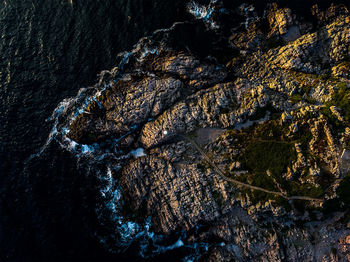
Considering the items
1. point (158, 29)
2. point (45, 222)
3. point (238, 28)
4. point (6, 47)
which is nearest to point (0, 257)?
point (45, 222)

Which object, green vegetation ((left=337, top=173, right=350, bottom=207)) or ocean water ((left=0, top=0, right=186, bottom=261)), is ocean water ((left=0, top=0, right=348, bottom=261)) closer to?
ocean water ((left=0, top=0, right=186, bottom=261))

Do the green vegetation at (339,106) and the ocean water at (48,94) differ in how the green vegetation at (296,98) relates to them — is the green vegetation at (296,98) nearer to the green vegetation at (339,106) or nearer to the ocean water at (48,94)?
the green vegetation at (339,106)

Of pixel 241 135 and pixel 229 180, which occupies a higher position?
pixel 241 135

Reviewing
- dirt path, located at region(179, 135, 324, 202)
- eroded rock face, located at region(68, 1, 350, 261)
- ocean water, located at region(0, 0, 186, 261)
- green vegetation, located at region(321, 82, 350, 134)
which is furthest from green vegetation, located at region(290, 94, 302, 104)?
ocean water, located at region(0, 0, 186, 261)

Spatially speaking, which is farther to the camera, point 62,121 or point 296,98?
point 62,121

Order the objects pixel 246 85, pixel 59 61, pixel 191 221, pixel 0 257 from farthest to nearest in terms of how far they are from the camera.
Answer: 1. pixel 59 61
2. pixel 246 85
3. pixel 191 221
4. pixel 0 257

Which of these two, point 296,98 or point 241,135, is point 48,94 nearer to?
point 241,135

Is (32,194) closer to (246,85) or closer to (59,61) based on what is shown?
(59,61)

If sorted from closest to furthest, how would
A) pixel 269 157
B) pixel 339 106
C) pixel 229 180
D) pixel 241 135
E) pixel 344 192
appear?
pixel 344 192 < pixel 339 106 < pixel 269 157 < pixel 229 180 < pixel 241 135

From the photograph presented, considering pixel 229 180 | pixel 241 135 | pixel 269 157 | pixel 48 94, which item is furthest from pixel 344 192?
pixel 48 94
